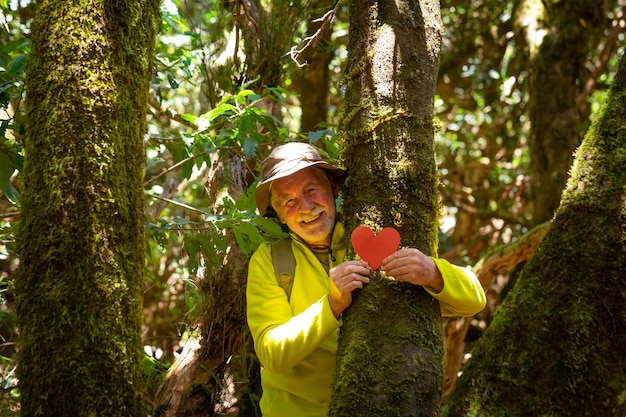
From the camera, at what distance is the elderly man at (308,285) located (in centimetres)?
213

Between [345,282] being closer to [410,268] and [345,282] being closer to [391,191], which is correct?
[410,268]

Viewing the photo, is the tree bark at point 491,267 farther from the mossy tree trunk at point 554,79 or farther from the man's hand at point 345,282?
the man's hand at point 345,282

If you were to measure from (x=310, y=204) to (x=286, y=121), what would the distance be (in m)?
5.68

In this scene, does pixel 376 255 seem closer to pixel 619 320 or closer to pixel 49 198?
pixel 619 320

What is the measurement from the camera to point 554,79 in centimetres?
651

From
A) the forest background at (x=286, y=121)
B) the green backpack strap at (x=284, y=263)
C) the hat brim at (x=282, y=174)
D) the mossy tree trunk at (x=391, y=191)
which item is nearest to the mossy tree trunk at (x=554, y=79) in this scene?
the forest background at (x=286, y=121)

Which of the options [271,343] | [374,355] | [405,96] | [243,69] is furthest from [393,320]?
[243,69]

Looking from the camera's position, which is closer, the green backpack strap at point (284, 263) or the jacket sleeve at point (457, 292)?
the jacket sleeve at point (457, 292)

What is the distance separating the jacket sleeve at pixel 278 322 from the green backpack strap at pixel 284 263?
0.02m

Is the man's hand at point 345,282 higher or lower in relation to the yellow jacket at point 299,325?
higher

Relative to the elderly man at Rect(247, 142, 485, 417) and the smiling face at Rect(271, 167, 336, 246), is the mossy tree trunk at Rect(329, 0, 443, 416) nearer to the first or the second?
the elderly man at Rect(247, 142, 485, 417)

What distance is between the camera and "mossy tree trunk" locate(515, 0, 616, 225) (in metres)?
6.27

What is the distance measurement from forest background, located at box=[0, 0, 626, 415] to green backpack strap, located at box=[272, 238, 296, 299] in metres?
0.13

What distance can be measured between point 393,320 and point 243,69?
2.72 meters
